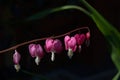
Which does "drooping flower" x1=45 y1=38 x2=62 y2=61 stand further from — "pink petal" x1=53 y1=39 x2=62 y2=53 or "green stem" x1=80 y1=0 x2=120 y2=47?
"green stem" x1=80 y1=0 x2=120 y2=47

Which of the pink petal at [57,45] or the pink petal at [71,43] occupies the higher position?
the pink petal at [57,45]

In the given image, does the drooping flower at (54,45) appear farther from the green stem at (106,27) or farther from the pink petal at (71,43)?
the green stem at (106,27)

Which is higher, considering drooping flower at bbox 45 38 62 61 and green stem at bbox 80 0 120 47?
drooping flower at bbox 45 38 62 61

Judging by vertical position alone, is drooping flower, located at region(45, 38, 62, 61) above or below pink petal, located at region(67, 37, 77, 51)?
above

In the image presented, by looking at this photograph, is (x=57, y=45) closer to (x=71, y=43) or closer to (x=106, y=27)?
(x=71, y=43)

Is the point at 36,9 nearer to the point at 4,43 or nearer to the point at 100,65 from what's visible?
the point at 4,43

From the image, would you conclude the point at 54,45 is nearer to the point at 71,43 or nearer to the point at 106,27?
the point at 71,43

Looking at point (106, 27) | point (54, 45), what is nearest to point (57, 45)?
point (54, 45)

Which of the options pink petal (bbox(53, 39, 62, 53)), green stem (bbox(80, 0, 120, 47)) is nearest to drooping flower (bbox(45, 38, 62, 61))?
pink petal (bbox(53, 39, 62, 53))

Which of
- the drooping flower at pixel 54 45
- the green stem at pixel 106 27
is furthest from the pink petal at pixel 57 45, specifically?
the green stem at pixel 106 27

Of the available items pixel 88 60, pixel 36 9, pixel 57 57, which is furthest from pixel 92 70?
pixel 36 9

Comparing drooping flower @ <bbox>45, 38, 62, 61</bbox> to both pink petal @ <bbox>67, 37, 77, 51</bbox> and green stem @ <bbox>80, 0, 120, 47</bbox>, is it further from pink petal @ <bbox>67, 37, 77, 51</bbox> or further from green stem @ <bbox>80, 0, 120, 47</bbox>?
green stem @ <bbox>80, 0, 120, 47</bbox>
